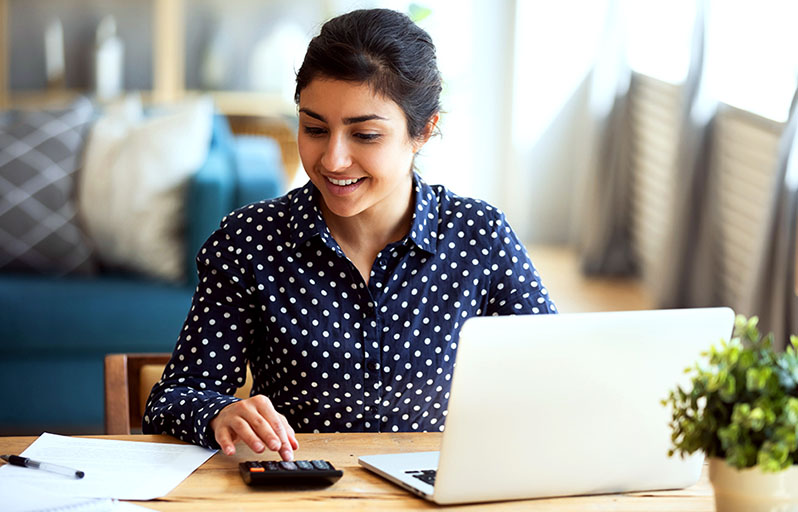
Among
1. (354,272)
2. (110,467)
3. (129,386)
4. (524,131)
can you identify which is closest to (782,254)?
(354,272)

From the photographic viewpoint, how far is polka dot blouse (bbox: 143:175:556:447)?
1.57 meters

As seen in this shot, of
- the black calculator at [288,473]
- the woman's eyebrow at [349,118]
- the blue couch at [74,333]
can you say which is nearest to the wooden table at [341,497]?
the black calculator at [288,473]

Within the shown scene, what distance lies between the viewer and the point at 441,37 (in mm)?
5844

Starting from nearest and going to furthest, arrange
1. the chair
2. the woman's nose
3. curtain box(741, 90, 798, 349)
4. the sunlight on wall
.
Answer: the woman's nose → the chair → curtain box(741, 90, 798, 349) → the sunlight on wall

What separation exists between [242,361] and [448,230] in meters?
0.38

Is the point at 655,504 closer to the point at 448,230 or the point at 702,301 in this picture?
the point at 448,230

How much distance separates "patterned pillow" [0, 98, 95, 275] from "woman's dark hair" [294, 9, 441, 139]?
1.83 metres

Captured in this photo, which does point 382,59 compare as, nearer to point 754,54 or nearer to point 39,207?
point 39,207

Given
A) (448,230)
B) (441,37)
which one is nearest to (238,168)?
(448,230)

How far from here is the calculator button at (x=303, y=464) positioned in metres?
1.27

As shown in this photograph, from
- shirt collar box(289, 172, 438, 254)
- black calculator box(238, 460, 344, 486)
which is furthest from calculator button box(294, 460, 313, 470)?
shirt collar box(289, 172, 438, 254)

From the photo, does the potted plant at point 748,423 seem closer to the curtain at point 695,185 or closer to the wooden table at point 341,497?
the wooden table at point 341,497

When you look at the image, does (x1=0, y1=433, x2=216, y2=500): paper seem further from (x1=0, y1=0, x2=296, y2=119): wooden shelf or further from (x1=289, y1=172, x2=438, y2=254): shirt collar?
(x1=0, y1=0, x2=296, y2=119): wooden shelf

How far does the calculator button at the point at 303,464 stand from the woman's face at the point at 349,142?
42 centimetres
